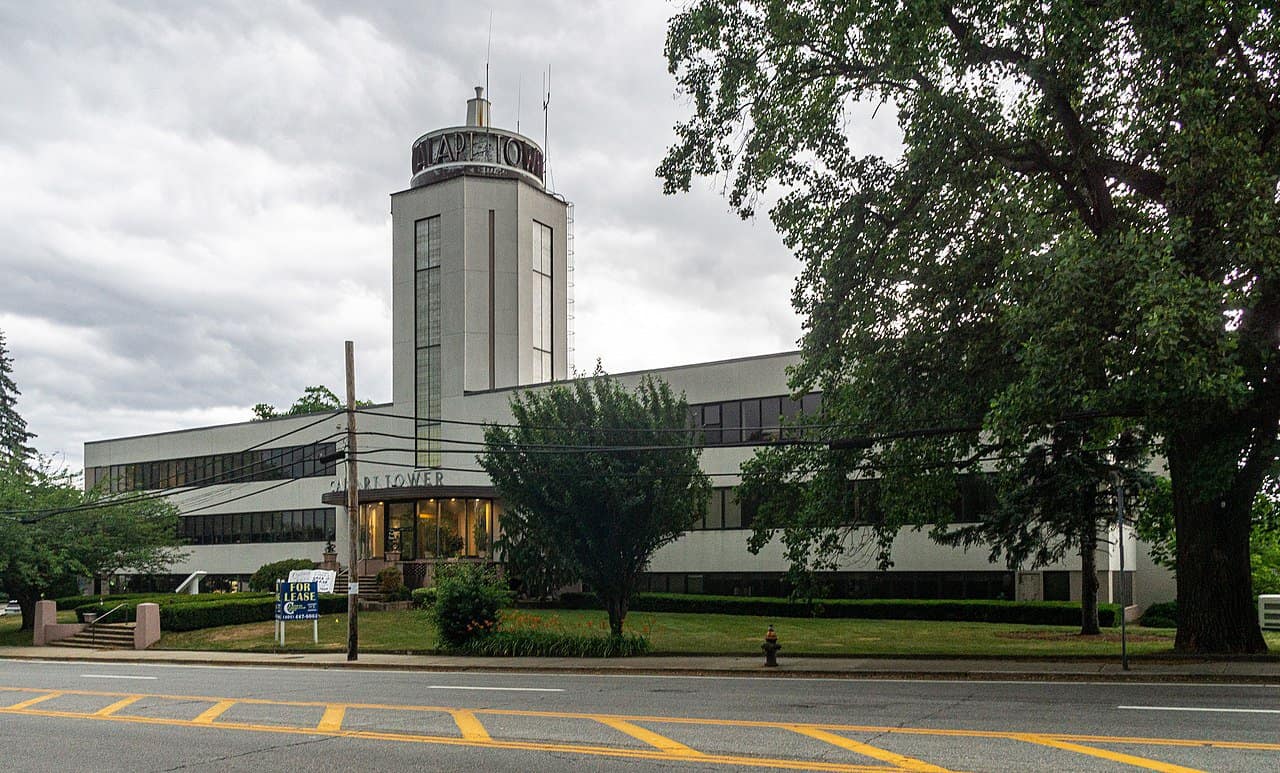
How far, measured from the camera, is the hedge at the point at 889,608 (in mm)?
33625

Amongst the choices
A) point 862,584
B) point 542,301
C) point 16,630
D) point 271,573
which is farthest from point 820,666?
point 16,630

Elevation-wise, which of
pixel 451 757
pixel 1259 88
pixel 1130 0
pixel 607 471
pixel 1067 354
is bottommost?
pixel 451 757

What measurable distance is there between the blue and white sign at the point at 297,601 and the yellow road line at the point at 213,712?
1538cm

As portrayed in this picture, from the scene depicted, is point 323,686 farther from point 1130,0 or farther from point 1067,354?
point 1130,0

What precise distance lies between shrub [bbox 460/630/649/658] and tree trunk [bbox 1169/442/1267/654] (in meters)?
11.3

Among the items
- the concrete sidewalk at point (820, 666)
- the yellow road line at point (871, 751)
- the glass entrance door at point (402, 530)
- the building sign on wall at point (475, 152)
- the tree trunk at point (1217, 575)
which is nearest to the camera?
the yellow road line at point (871, 751)

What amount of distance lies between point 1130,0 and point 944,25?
10.7 ft

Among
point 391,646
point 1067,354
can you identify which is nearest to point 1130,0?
point 1067,354

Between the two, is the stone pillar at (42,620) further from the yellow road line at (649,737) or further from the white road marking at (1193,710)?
the white road marking at (1193,710)

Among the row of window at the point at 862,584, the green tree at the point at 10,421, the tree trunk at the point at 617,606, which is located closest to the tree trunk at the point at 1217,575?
the tree trunk at the point at 617,606

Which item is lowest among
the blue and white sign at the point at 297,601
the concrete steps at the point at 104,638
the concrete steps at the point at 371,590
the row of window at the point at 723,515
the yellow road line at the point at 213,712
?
the concrete steps at the point at 104,638

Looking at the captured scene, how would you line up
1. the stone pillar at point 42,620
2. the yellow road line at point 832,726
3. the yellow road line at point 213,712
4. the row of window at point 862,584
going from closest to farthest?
the yellow road line at point 832,726
the yellow road line at point 213,712
the stone pillar at point 42,620
the row of window at point 862,584

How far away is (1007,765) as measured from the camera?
1005 cm

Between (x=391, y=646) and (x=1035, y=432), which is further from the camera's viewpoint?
(x=391, y=646)
